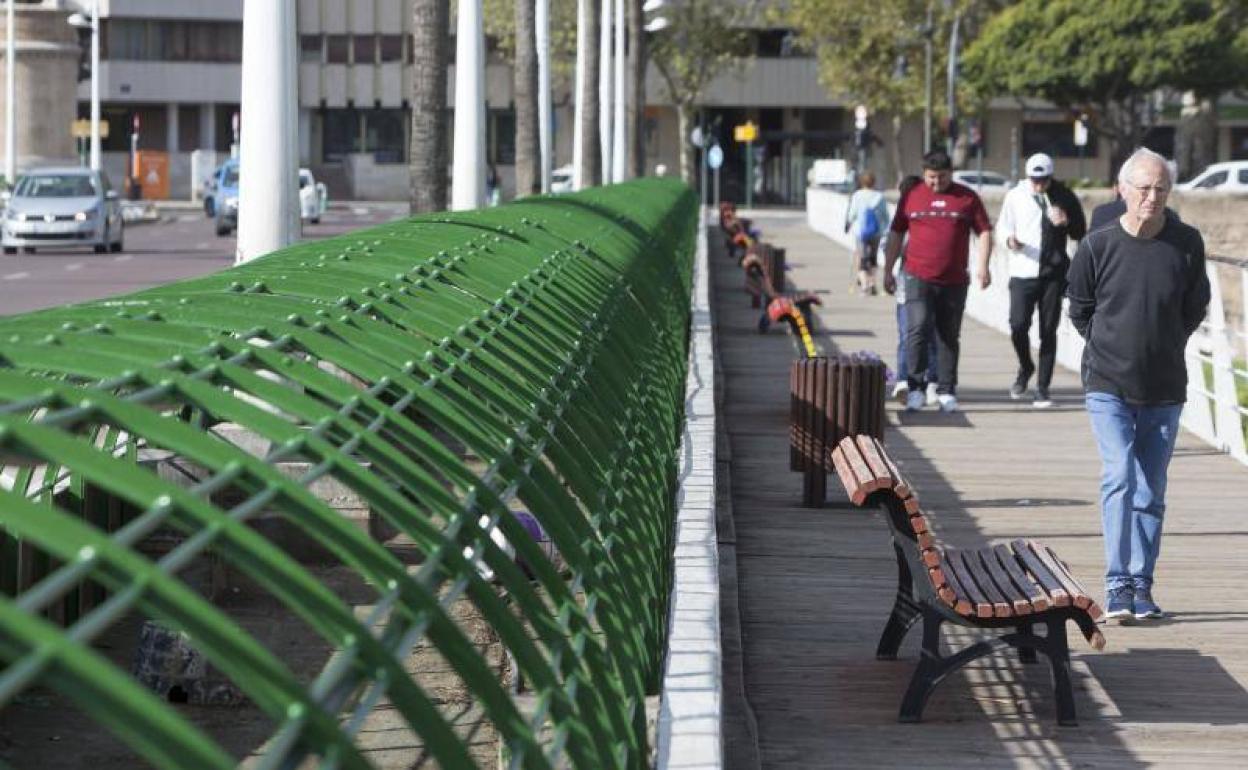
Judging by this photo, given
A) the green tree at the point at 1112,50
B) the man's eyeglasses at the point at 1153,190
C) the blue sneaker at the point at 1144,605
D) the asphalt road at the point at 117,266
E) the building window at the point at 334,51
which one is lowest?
the blue sneaker at the point at 1144,605

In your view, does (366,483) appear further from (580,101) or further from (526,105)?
(580,101)

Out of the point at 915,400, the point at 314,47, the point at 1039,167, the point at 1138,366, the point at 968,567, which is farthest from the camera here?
the point at 314,47

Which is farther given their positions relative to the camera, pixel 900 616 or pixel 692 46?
pixel 692 46

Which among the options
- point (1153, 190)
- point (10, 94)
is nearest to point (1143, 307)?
point (1153, 190)

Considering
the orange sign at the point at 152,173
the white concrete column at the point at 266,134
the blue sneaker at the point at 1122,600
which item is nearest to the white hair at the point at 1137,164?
the blue sneaker at the point at 1122,600

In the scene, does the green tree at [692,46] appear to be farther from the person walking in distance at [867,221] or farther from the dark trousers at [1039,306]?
the dark trousers at [1039,306]

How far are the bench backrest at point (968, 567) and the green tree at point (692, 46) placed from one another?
8497 cm

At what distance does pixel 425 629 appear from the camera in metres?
3.48

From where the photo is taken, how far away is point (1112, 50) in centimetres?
7906

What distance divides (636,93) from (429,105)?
48123mm

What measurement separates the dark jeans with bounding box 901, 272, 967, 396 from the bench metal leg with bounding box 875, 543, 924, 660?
8.97 meters

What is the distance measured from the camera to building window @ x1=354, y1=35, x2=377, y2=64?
110m

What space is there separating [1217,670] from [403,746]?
297 cm

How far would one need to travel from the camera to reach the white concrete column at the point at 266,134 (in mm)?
15289
